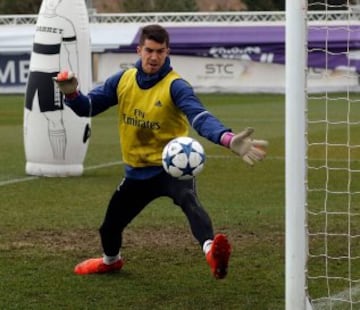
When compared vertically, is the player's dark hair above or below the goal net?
above

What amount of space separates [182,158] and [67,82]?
0.99 metres

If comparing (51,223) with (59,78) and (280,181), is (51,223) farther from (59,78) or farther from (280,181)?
(280,181)

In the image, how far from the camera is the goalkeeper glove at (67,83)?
707 centimetres

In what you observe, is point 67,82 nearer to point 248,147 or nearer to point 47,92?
point 248,147

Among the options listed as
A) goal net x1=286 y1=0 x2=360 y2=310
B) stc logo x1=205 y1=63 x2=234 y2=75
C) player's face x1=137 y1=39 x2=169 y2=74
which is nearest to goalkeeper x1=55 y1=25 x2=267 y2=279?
player's face x1=137 y1=39 x2=169 y2=74

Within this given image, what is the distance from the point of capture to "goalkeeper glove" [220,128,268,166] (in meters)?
6.07

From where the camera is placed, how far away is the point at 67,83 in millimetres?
7105

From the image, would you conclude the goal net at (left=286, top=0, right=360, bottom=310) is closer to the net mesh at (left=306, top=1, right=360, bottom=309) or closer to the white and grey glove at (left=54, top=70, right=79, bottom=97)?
the net mesh at (left=306, top=1, right=360, bottom=309)

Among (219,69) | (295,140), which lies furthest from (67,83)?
(219,69)

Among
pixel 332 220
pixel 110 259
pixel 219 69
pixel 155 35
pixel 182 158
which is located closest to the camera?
pixel 182 158

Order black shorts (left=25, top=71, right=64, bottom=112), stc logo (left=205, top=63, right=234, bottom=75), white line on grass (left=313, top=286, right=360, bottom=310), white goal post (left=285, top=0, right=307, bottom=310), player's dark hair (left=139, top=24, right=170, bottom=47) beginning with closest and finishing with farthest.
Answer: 1. white goal post (left=285, top=0, right=307, bottom=310)
2. white line on grass (left=313, top=286, right=360, bottom=310)
3. player's dark hair (left=139, top=24, right=170, bottom=47)
4. black shorts (left=25, top=71, right=64, bottom=112)
5. stc logo (left=205, top=63, right=234, bottom=75)

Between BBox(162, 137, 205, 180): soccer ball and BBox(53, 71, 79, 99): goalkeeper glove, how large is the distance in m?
0.80

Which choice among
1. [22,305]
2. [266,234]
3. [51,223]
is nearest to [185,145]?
[22,305]

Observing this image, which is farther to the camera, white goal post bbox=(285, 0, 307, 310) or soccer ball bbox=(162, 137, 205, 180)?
soccer ball bbox=(162, 137, 205, 180)
